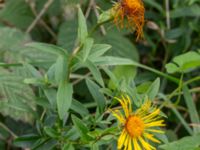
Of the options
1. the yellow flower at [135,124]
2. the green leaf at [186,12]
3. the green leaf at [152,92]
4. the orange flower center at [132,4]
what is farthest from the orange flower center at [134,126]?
the green leaf at [186,12]

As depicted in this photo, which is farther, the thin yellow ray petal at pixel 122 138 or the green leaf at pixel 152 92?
the green leaf at pixel 152 92

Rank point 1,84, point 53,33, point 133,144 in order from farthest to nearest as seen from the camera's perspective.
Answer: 1. point 53,33
2. point 1,84
3. point 133,144

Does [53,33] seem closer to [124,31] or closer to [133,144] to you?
[124,31]

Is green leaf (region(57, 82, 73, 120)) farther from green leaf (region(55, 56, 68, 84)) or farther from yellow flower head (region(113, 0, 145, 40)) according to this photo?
yellow flower head (region(113, 0, 145, 40))

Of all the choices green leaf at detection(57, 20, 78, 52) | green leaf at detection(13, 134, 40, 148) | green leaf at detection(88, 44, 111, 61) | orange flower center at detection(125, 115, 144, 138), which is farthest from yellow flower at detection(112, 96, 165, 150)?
green leaf at detection(57, 20, 78, 52)

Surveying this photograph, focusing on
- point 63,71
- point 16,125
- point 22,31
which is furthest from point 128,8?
point 22,31

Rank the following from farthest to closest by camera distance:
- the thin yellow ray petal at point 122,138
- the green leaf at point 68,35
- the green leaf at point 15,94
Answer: the green leaf at point 68,35 < the green leaf at point 15,94 < the thin yellow ray petal at point 122,138

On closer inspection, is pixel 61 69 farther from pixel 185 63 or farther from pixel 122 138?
pixel 185 63

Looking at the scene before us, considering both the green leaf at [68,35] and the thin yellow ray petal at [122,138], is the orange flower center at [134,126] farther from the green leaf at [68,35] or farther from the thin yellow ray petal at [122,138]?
the green leaf at [68,35]

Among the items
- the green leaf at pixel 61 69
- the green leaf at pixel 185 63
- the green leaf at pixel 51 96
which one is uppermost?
the green leaf at pixel 61 69
